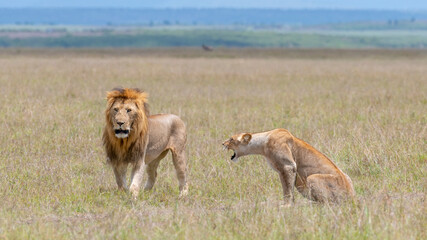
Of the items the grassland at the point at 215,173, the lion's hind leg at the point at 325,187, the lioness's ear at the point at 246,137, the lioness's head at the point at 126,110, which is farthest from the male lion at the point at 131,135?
the lion's hind leg at the point at 325,187

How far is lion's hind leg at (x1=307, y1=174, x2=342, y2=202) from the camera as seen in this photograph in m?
6.62

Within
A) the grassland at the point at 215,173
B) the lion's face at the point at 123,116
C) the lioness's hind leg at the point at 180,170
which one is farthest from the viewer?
the lioness's hind leg at the point at 180,170

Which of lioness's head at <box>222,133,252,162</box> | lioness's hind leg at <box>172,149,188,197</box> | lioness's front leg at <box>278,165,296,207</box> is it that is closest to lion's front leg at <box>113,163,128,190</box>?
lioness's hind leg at <box>172,149,188,197</box>

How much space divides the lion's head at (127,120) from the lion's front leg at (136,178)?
0.18 metres

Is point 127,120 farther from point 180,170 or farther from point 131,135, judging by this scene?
point 180,170

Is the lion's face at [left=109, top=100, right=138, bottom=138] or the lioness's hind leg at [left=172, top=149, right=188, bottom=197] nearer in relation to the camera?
the lion's face at [left=109, top=100, right=138, bottom=138]

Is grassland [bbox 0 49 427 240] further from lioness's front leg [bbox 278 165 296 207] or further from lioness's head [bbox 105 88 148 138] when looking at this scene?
lioness's head [bbox 105 88 148 138]

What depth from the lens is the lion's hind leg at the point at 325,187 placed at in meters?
6.62

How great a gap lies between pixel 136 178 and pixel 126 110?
71cm

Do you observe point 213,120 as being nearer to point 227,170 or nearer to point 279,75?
point 227,170

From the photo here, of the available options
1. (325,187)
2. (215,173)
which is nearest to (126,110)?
(215,173)

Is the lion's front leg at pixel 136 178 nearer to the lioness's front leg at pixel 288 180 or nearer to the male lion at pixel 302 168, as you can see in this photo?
the male lion at pixel 302 168

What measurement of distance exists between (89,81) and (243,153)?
18.3 metres

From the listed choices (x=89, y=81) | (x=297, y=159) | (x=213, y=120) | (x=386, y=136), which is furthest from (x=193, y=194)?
(x=89, y=81)
